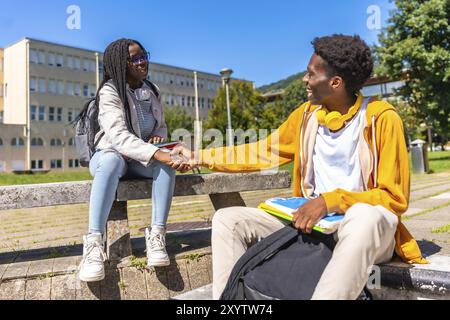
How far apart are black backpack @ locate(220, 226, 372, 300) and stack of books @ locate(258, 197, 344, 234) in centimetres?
8

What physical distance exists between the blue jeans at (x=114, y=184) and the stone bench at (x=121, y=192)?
11 centimetres

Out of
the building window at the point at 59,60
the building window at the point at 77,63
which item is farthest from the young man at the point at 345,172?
the building window at the point at 77,63

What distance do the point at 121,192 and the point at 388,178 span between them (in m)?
1.58

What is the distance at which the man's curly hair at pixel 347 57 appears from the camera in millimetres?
2328

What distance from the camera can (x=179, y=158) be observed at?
111 inches

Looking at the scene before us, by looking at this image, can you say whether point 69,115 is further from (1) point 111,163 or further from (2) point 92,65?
(1) point 111,163

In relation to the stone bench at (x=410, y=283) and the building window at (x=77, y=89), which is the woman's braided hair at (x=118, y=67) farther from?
the building window at (x=77, y=89)

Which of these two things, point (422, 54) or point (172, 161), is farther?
point (422, 54)

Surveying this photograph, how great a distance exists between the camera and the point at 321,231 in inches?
79.1

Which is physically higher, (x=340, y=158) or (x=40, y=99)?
(x=40, y=99)

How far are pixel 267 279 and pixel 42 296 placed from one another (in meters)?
1.41

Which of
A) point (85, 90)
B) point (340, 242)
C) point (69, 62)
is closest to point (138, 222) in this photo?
point (340, 242)

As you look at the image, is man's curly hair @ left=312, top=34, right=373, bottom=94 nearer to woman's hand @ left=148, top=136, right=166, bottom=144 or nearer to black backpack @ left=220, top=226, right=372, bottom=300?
black backpack @ left=220, top=226, right=372, bottom=300

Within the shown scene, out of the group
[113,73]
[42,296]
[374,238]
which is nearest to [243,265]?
[374,238]
